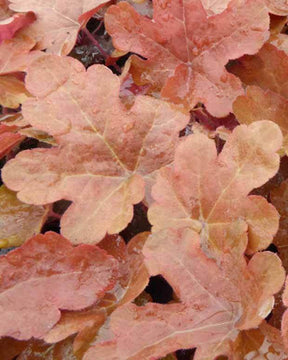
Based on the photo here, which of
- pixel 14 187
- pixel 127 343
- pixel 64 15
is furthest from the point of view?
pixel 64 15

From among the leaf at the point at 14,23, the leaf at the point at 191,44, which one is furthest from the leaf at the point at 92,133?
the leaf at the point at 14,23

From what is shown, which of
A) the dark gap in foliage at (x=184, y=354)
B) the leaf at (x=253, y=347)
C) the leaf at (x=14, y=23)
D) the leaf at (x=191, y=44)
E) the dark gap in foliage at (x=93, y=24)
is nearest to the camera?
the leaf at (x=253, y=347)

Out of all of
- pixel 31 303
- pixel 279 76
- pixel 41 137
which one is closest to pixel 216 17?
pixel 279 76

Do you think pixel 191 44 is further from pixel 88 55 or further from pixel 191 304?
pixel 191 304

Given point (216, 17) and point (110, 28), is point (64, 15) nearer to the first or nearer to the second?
point (110, 28)

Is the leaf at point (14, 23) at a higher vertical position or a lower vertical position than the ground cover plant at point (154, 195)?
higher

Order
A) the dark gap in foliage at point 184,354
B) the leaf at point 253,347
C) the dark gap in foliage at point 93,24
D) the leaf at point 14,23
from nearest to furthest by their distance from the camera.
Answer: the leaf at point 253,347 < the dark gap in foliage at point 184,354 < the leaf at point 14,23 < the dark gap in foliage at point 93,24

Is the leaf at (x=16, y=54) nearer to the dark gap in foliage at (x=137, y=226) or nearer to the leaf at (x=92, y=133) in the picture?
the leaf at (x=92, y=133)

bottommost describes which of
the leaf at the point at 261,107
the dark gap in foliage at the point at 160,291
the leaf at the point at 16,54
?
the dark gap in foliage at the point at 160,291
